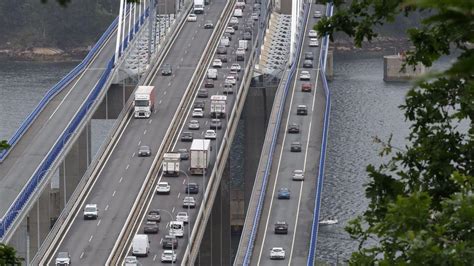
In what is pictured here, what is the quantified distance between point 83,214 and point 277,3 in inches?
2211

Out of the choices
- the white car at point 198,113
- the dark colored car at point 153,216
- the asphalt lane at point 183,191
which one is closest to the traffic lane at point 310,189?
the asphalt lane at point 183,191

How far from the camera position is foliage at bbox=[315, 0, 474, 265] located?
1805 centimetres

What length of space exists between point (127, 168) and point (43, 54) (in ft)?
313

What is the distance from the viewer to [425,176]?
74.8ft

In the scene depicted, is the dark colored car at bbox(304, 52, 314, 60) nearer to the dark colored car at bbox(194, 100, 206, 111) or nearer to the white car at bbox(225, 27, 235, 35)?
the white car at bbox(225, 27, 235, 35)

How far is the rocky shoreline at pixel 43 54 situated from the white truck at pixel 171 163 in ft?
307

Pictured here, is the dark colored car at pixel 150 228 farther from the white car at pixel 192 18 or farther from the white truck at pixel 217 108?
the white car at pixel 192 18

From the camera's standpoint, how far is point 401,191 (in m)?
22.8

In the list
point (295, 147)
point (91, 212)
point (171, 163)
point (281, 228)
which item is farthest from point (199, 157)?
point (281, 228)

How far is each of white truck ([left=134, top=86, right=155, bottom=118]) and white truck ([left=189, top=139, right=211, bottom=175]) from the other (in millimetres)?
11512

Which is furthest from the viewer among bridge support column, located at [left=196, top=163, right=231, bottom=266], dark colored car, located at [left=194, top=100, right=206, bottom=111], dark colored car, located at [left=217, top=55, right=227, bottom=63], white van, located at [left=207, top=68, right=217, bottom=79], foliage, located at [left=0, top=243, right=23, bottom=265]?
dark colored car, located at [left=217, top=55, right=227, bottom=63]

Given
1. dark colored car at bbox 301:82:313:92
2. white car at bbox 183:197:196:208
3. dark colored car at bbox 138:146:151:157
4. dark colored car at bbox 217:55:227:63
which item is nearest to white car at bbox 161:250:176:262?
white car at bbox 183:197:196:208

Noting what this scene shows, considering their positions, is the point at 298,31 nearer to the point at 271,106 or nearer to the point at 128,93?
the point at 271,106

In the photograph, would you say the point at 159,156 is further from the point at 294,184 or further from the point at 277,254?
the point at 277,254
